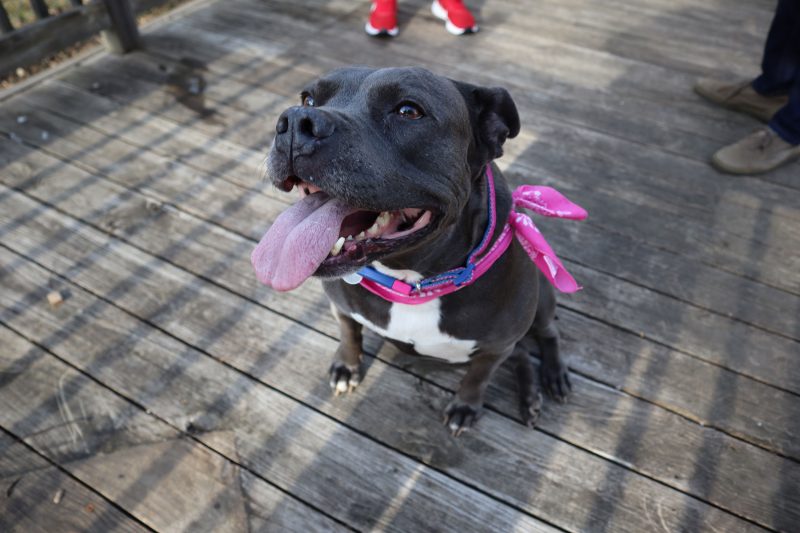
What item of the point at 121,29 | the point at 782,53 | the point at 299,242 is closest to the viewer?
the point at 299,242

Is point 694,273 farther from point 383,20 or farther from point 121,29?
point 121,29

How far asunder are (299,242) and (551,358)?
1.40 m

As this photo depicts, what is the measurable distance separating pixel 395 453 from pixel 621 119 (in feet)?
9.46

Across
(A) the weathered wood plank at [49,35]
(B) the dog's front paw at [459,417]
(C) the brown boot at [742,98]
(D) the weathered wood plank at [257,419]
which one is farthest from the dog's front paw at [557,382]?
(A) the weathered wood plank at [49,35]

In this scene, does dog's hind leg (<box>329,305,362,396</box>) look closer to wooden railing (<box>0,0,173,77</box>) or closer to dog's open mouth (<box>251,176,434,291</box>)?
dog's open mouth (<box>251,176,434,291</box>)

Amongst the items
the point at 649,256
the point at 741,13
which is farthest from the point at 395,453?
the point at 741,13

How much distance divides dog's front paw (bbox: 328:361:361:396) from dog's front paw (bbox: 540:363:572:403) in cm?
82

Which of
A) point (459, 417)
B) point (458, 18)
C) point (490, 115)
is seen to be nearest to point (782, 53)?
point (458, 18)

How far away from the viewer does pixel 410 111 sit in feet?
5.42

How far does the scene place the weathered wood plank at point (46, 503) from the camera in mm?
2109

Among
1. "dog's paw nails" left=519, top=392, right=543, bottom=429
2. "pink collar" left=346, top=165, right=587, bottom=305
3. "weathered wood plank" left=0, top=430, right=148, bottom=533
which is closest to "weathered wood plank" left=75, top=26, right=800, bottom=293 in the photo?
"dog's paw nails" left=519, top=392, right=543, bottom=429

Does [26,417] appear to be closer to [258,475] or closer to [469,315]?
[258,475]

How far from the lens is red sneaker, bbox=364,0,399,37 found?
4.71 metres

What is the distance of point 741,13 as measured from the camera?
513cm
